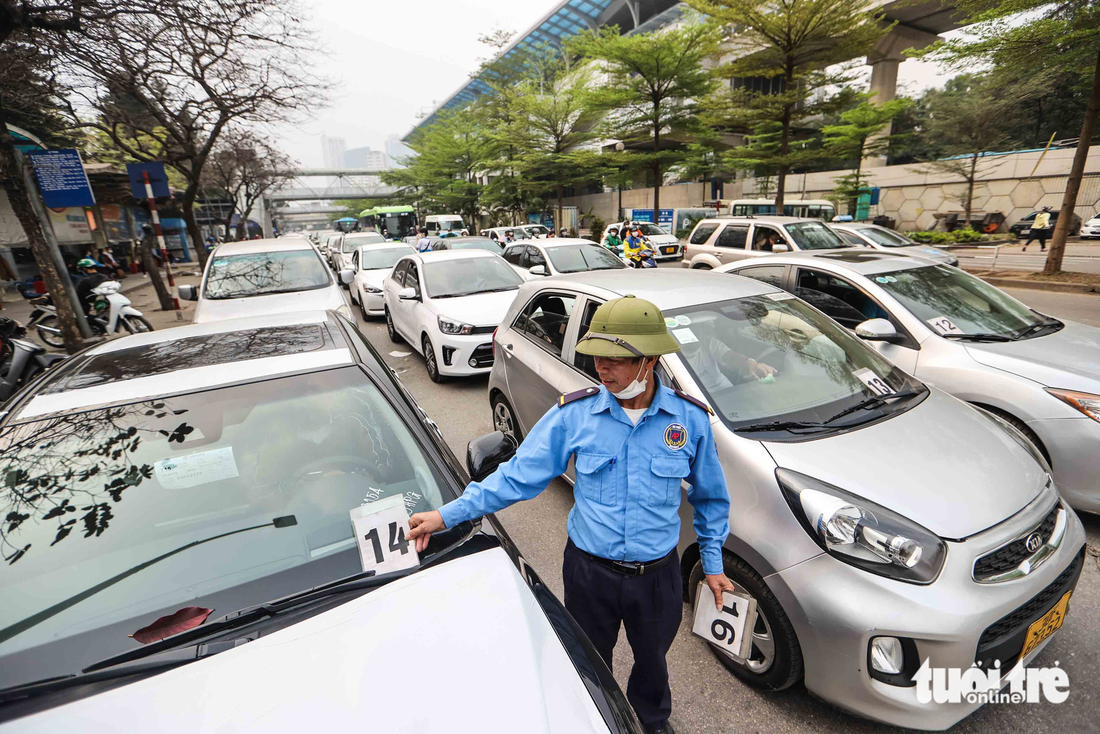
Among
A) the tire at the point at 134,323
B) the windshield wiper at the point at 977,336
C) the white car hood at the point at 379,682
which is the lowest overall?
the tire at the point at 134,323

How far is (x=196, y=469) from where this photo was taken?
1912 millimetres

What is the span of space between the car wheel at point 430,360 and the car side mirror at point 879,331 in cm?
464

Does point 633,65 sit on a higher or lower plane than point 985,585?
higher

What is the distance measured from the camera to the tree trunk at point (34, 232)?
7012 millimetres

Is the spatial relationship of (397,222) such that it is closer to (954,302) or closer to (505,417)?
(505,417)

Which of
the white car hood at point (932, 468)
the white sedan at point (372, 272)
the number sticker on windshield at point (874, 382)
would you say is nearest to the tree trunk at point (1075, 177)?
the number sticker on windshield at point (874, 382)

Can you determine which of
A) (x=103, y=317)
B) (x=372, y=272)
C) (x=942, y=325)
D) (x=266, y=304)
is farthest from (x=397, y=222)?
(x=942, y=325)

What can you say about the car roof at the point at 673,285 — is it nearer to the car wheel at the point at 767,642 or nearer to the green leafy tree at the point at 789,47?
the car wheel at the point at 767,642

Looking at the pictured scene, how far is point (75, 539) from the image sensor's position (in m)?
1.67

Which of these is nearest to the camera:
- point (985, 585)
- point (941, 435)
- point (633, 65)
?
point (985, 585)

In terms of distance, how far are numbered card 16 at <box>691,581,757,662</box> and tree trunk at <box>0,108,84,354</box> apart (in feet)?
31.5

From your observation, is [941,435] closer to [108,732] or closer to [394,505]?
[394,505]

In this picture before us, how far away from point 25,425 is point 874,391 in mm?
3722

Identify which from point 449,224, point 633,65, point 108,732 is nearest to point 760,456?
point 108,732
